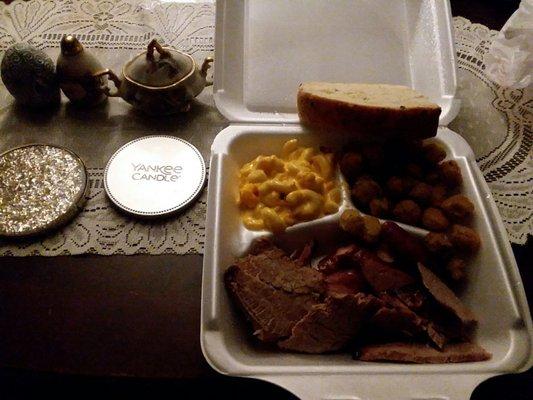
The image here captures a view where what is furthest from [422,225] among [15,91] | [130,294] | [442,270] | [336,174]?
[15,91]

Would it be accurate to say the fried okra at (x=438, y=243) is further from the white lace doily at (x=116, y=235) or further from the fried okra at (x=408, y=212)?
the white lace doily at (x=116, y=235)

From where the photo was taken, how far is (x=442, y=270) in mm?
1154

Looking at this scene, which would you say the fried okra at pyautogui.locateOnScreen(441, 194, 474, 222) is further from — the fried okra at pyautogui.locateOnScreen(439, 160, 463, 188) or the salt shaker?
the salt shaker

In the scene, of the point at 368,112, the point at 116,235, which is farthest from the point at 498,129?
the point at 116,235

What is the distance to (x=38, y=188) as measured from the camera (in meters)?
1.27

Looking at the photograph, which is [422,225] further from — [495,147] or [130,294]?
[130,294]

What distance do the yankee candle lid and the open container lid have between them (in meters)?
0.19

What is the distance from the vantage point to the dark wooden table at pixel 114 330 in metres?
1.00

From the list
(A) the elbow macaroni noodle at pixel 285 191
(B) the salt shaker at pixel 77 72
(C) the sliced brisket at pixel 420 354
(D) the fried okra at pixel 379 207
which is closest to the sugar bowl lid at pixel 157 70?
(B) the salt shaker at pixel 77 72

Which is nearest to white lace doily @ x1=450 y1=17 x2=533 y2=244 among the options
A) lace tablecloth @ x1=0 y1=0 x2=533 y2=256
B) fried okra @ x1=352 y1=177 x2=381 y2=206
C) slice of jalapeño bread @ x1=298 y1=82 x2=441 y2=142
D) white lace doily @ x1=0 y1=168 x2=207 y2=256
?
lace tablecloth @ x1=0 y1=0 x2=533 y2=256

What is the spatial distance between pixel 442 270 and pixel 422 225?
122 millimetres

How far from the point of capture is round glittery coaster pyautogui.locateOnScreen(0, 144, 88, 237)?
1204 mm

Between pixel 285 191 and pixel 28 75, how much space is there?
33.1 inches

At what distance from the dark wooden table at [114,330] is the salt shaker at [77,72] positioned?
558 millimetres
